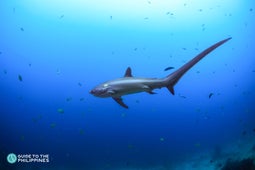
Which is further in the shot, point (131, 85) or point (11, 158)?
point (11, 158)

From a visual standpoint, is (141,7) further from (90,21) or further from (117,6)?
(90,21)

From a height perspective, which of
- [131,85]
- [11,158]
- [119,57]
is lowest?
[131,85]

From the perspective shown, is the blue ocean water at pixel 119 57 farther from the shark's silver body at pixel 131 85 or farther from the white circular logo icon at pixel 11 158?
the shark's silver body at pixel 131 85

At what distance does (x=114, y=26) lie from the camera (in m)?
6.32

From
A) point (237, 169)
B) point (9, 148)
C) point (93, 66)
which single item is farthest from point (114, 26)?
point (237, 169)

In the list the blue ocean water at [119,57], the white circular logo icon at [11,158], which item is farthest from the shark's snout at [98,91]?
the white circular logo icon at [11,158]

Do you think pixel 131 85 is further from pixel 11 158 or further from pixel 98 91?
pixel 11 158

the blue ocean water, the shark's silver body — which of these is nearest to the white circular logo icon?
the blue ocean water

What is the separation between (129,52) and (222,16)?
82.8 inches

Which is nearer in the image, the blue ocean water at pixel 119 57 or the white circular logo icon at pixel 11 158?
Answer: the white circular logo icon at pixel 11 158

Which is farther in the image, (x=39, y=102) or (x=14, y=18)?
(x=39, y=102)

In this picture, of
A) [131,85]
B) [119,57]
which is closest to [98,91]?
[131,85]

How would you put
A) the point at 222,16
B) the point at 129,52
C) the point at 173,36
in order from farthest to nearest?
the point at 129,52
the point at 173,36
the point at 222,16

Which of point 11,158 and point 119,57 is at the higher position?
point 119,57
